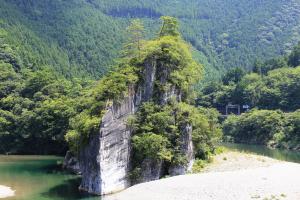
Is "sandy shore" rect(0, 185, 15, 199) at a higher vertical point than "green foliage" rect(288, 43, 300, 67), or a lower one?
lower

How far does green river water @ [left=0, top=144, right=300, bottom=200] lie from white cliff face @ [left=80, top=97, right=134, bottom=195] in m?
1.68

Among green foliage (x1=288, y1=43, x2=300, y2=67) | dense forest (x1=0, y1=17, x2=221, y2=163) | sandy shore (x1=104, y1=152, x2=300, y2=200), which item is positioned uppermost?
green foliage (x1=288, y1=43, x2=300, y2=67)

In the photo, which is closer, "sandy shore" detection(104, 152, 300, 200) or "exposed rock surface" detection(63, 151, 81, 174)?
"sandy shore" detection(104, 152, 300, 200)

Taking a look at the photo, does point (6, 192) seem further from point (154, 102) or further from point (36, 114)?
point (36, 114)

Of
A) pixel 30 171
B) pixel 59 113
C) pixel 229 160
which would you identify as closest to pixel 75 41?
pixel 59 113

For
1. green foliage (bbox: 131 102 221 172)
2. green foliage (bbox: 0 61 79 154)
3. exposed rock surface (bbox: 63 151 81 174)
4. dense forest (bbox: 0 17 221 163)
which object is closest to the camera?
green foliage (bbox: 131 102 221 172)

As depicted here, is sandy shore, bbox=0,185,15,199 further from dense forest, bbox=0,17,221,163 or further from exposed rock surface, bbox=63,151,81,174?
exposed rock surface, bbox=63,151,81,174

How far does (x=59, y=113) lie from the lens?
8975 cm

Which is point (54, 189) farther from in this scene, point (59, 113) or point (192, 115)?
point (59, 113)

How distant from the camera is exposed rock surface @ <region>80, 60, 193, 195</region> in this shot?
47344 mm

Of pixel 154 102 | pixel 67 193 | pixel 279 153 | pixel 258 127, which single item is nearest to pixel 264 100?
pixel 258 127

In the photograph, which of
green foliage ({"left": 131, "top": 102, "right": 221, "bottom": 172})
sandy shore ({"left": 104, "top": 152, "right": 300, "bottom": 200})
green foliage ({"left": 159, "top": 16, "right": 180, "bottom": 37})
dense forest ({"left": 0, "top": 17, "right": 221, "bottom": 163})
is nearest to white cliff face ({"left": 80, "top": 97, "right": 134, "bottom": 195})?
dense forest ({"left": 0, "top": 17, "right": 221, "bottom": 163})

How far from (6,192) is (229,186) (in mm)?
21665

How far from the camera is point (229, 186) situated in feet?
136
